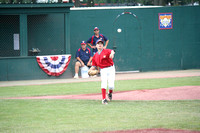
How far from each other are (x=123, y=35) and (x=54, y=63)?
4019mm

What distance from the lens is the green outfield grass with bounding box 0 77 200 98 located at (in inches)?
464

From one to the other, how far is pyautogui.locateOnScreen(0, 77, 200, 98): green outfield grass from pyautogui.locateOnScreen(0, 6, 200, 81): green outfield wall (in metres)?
2.90

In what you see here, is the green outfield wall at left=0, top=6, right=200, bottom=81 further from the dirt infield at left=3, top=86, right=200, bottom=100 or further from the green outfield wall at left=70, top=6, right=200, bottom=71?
the dirt infield at left=3, top=86, right=200, bottom=100

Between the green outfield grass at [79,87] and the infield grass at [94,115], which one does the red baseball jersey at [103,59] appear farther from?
the green outfield grass at [79,87]

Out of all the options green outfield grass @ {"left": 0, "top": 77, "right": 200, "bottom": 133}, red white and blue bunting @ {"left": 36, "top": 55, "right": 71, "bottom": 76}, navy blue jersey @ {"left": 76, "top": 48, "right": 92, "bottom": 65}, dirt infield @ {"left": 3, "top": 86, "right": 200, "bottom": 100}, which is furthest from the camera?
navy blue jersey @ {"left": 76, "top": 48, "right": 92, "bottom": 65}

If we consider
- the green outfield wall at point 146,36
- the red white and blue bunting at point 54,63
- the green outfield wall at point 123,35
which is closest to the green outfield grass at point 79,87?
the red white and blue bunting at point 54,63

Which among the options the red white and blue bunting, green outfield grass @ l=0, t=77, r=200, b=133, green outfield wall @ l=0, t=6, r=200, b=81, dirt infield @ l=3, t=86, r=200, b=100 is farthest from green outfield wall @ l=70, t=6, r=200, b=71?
green outfield grass @ l=0, t=77, r=200, b=133

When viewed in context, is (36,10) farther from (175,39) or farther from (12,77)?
(175,39)

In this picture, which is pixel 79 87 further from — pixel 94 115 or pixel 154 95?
pixel 94 115

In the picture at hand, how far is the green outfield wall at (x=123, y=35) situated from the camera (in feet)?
55.4

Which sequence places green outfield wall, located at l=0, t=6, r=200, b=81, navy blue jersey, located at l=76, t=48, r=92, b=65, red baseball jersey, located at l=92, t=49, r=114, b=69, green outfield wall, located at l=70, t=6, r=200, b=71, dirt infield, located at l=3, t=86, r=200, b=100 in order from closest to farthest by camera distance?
red baseball jersey, located at l=92, t=49, r=114, b=69
dirt infield, located at l=3, t=86, r=200, b=100
navy blue jersey, located at l=76, t=48, r=92, b=65
green outfield wall, located at l=0, t=6, r=200, b=81
green outfield wall, located at l=70, t=6, r=200, b=71

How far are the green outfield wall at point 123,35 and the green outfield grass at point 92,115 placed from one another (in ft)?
23.3

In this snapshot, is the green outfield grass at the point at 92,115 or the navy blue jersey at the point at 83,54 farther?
the navy blue jersey at the point at 83,54

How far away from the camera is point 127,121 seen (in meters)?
6.99
